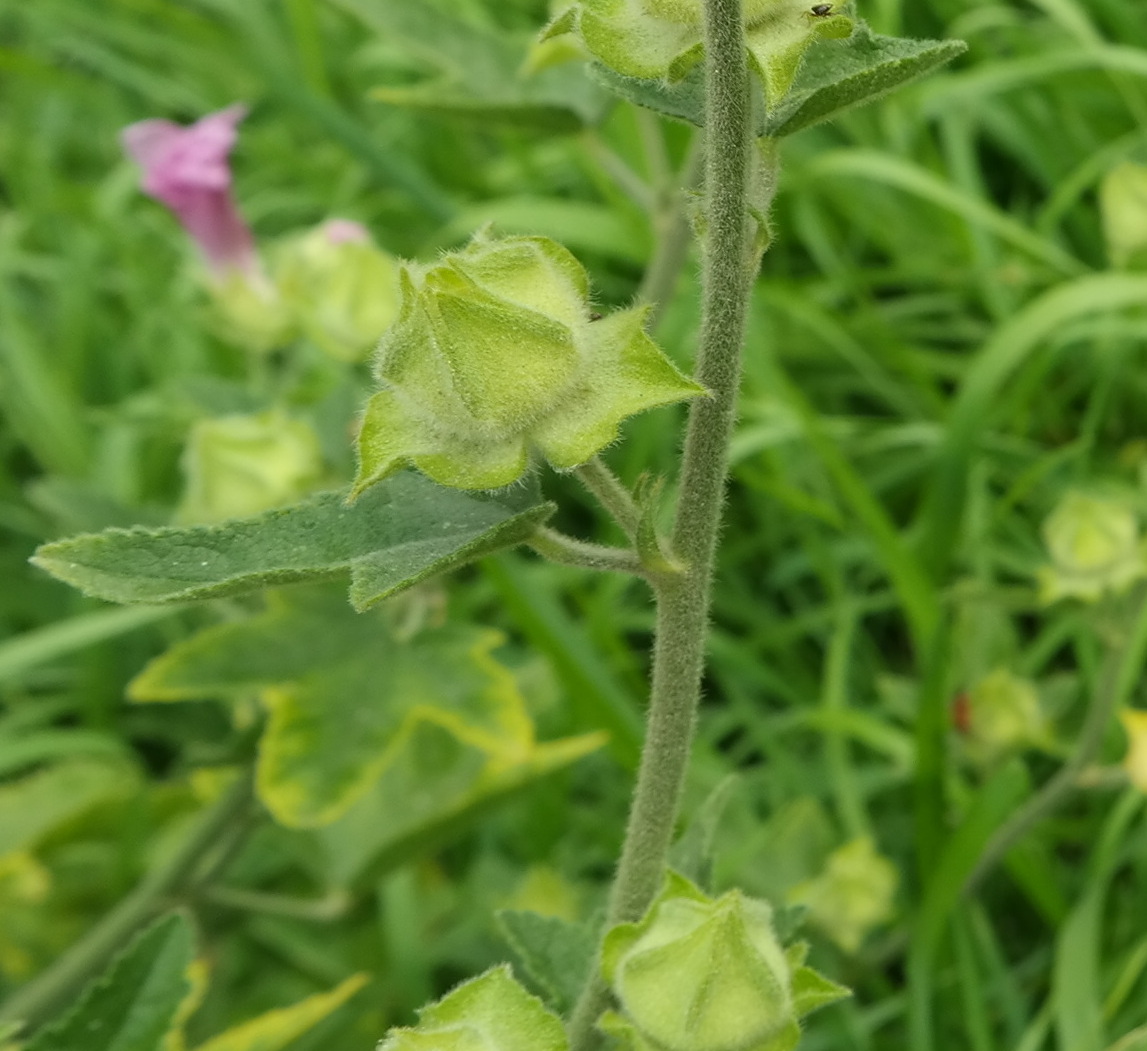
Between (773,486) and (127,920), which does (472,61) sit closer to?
(773,486)

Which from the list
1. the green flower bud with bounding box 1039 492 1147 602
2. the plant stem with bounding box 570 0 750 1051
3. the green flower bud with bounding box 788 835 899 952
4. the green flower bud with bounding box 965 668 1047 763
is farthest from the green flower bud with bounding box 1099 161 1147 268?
the plant stem with bounding box 570 0 750 1051

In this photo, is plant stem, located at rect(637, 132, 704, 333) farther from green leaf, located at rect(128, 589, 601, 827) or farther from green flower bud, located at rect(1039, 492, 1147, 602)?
green flower bud, located at rect(1039, 492, 1147, 602)

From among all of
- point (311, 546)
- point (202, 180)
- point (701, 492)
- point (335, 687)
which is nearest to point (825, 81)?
point (701, 492)

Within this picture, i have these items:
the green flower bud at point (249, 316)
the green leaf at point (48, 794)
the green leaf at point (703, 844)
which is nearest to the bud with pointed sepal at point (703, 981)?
the green leaf at point (703, 844)

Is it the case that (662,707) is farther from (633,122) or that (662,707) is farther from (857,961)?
(633,122)

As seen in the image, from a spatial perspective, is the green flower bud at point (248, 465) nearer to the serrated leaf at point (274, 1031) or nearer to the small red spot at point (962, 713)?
the serrated leaf at point (274, 1031)

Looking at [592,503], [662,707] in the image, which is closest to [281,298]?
[592,503]

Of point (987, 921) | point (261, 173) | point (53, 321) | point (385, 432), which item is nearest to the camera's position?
point (385, 432)
